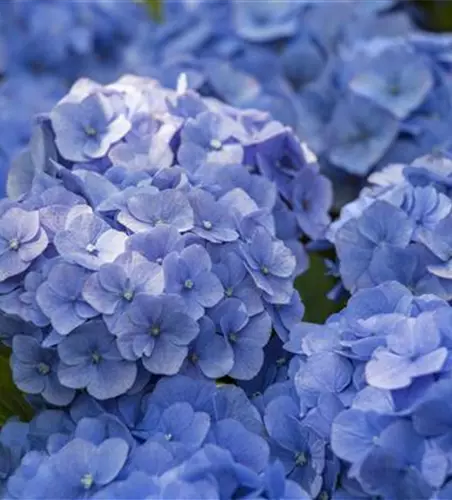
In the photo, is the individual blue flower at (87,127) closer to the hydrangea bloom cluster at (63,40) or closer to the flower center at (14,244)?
the flower center at (14,244)

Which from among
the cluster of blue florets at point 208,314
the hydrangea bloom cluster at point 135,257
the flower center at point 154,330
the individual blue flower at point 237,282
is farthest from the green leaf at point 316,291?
the flower center at point 154,330

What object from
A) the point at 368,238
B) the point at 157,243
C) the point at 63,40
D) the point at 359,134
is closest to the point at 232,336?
the point at 157,243

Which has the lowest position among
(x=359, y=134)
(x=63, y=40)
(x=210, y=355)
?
(x=63, y=40)

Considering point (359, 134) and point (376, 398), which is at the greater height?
point (376, 398)

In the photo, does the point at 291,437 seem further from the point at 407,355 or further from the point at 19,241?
the point at 19,241

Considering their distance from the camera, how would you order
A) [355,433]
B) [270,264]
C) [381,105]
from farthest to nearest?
[381,105], [270,264], [355,433]

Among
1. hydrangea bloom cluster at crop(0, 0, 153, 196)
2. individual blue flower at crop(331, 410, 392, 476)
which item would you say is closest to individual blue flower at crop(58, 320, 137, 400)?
individual blue flower at crop(331, 410, 392, 476)
